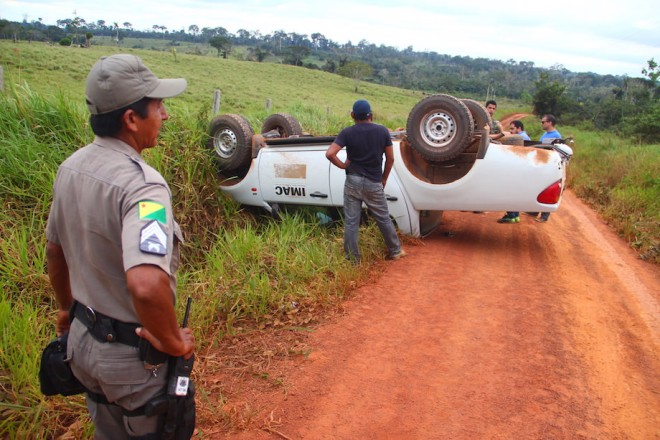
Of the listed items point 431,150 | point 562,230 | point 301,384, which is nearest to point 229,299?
point 301,384

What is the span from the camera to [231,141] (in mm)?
7453

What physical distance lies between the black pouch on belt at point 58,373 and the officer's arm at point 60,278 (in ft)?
0.44

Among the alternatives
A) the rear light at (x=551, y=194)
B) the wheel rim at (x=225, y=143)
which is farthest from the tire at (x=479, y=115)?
the wheel rim at (x=225, y=143)

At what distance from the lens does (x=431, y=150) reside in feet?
21.0

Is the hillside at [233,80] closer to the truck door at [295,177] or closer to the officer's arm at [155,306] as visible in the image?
the truck door at [295,177]

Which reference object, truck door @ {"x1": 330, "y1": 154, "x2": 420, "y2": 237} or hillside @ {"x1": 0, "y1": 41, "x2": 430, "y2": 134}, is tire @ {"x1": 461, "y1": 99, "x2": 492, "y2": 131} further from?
hillside @ {"x1": 0, "y1": 41, "x2": 430, "y2": 134}

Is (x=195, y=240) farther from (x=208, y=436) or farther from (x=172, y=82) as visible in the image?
(x=172, y=82)

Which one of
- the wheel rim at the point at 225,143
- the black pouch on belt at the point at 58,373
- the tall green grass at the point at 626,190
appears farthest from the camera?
A: the tall green grass at the point at 626,190

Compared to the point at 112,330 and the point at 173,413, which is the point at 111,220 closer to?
the point at 112,330

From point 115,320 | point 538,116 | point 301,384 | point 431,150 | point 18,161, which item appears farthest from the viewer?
point 538,116

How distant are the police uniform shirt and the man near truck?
12.8 ft

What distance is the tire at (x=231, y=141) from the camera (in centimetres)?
732

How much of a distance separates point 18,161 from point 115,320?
462 cm

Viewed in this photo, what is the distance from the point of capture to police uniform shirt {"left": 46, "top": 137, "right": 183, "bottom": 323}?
5.74 ft
